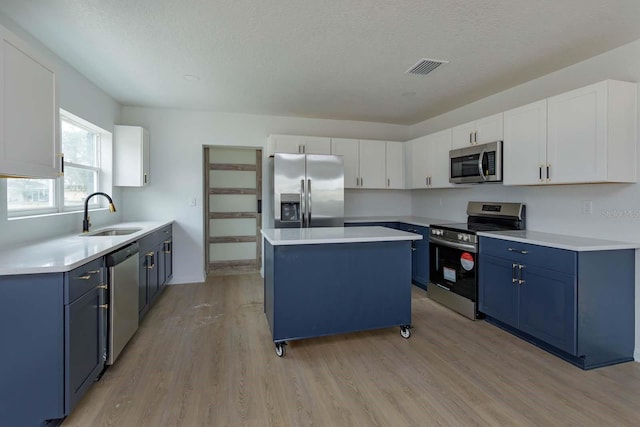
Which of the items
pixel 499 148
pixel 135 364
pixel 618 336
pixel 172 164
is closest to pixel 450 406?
pixel 618 336

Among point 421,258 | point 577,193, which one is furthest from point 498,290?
point 421,258

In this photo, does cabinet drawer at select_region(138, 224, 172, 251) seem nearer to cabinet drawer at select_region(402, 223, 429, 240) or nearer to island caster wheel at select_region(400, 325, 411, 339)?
island caster wheel at select_region(400, 325, 411, 339)

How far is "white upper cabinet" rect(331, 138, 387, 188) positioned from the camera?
4.83 meters

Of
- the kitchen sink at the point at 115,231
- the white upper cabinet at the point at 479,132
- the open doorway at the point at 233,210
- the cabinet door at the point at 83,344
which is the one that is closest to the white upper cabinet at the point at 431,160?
the white upper cabinet at the point at 479,132

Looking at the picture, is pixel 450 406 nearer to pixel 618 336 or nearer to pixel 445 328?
pixel 445 328

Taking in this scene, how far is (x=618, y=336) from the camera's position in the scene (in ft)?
8.13

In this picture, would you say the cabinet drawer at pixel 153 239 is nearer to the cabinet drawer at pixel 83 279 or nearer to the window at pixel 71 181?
the window at pixel 71 181

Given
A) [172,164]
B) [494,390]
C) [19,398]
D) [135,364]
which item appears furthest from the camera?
[172,164]

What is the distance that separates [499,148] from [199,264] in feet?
13.4

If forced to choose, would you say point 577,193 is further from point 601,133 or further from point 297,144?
point 297,144

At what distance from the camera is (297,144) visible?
4.61 metres

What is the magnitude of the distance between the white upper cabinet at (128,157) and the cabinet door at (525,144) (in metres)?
4.17

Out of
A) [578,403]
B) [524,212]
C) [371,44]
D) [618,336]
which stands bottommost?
[578,403]

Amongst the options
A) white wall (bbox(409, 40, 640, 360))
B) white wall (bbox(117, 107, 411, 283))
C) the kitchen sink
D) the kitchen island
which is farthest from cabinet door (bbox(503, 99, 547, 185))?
the kitchen sink
